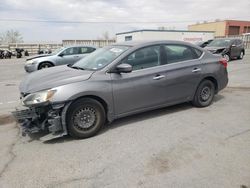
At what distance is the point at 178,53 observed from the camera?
16.8 feet

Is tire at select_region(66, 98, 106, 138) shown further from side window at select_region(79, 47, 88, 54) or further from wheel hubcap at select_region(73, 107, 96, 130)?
side window at select_region(79, 47, 88, 54)

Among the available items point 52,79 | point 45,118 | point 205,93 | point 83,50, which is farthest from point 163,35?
point 45,118

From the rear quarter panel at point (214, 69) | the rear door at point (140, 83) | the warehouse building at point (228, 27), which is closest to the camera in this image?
the rear door at point (140, 83)

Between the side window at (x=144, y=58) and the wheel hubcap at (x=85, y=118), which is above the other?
the side window at (x=144, y=58)

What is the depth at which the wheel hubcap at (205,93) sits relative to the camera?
553 centimetres

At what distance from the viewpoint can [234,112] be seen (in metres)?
5.19

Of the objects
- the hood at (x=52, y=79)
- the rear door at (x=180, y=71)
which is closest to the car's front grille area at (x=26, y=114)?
the hood at (x=52, y=79)

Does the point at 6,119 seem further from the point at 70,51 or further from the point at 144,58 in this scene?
the point at 70,51

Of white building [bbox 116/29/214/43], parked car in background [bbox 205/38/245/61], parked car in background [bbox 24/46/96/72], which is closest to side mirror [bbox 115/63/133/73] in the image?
parked car in background [bbox 24/46/96/72]

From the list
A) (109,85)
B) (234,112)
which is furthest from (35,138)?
(234,112)

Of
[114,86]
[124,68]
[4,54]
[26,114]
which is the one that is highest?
[124,68]

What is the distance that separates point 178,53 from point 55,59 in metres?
Result: 8.19

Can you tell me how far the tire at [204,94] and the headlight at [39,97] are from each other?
3.33 meters

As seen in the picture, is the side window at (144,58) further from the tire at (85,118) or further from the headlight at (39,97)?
the headlight at (39,97)
